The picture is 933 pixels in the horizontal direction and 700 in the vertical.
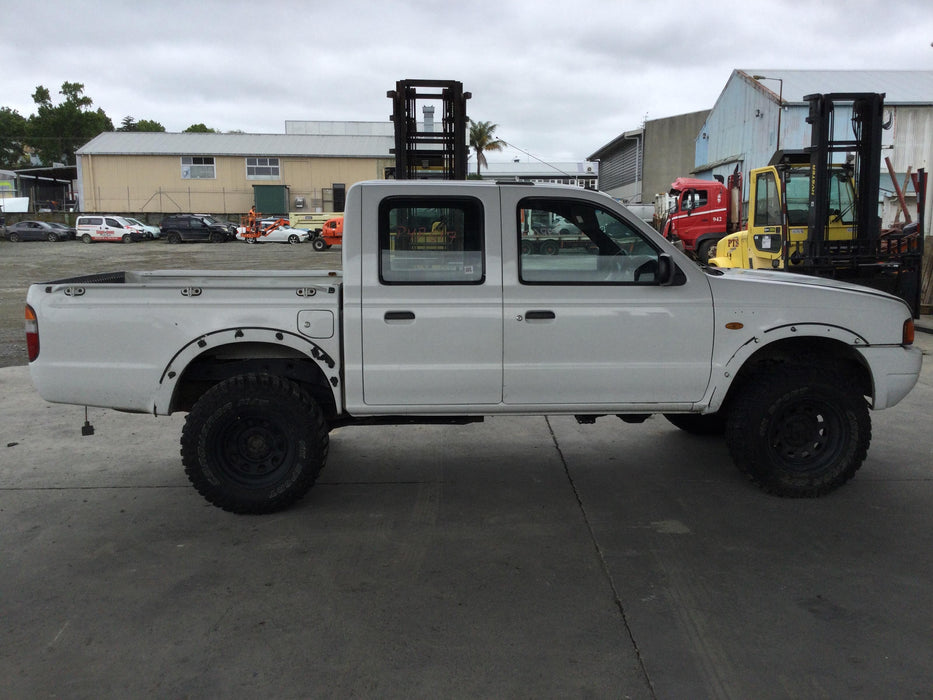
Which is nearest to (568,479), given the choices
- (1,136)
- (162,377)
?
(162,377)

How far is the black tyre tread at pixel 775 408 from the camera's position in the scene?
486cm

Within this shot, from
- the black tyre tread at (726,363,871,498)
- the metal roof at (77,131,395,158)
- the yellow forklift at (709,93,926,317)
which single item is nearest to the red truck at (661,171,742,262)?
the yellow forklift at (709,93,926,317)

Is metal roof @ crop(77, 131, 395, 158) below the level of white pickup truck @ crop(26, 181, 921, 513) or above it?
above

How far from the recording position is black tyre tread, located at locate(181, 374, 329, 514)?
183 inches

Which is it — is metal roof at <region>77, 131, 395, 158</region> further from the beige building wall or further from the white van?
the white van

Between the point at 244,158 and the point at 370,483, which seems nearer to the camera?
the point at 370,483

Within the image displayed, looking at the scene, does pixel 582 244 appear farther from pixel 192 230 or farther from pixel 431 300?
pixel 192 230

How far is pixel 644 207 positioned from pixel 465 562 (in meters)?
33.9

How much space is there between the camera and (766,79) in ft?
95.3

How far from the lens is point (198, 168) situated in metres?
51.4

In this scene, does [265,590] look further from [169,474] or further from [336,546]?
[169,474]

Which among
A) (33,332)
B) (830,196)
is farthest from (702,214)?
(33,332)

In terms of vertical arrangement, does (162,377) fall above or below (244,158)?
below

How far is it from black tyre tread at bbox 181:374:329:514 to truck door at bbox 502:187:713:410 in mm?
1204
